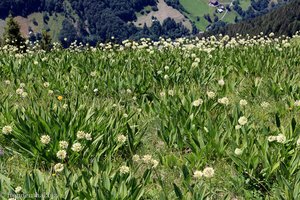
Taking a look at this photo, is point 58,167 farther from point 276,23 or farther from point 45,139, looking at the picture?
point 276,23

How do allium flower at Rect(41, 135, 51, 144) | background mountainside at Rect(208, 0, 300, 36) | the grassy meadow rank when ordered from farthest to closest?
1. background mountainside at Rect(208, 0, 300, 36)
2. allium flower at Rect(41, 135, 51, 144)
3. the grassy meadow

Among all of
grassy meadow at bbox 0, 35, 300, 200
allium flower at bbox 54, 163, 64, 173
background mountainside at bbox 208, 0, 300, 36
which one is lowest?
background mountainside at bbox 208, 0, 300, 36

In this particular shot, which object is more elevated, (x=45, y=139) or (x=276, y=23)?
(x=45, y=139)

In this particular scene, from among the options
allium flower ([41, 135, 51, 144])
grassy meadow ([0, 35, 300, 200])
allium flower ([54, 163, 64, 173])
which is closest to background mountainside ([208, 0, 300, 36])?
grassy meadow ([0, 35, 300, 200])

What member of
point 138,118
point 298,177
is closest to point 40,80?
point 138,118

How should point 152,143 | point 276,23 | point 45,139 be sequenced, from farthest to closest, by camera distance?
point 276,23 → point 152,143 → point 45,139

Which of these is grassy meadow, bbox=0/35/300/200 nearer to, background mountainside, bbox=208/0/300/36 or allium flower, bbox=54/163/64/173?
allium flower, bbox=54/163/64/173

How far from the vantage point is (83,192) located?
3.33 meters

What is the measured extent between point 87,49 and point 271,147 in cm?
880

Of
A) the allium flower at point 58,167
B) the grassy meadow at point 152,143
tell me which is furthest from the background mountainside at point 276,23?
the allium flower at point 58,167

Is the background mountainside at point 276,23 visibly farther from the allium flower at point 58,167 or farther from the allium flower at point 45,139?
the allium flower at point 58,167

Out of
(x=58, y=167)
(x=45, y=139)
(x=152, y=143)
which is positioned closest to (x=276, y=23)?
(x=152, y=143)

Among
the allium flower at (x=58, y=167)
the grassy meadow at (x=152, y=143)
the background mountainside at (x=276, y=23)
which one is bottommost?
the background mountainside at (x=276, y=23)

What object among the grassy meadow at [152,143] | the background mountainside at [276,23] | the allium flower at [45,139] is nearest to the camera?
the grassy meadow at [152,143]
